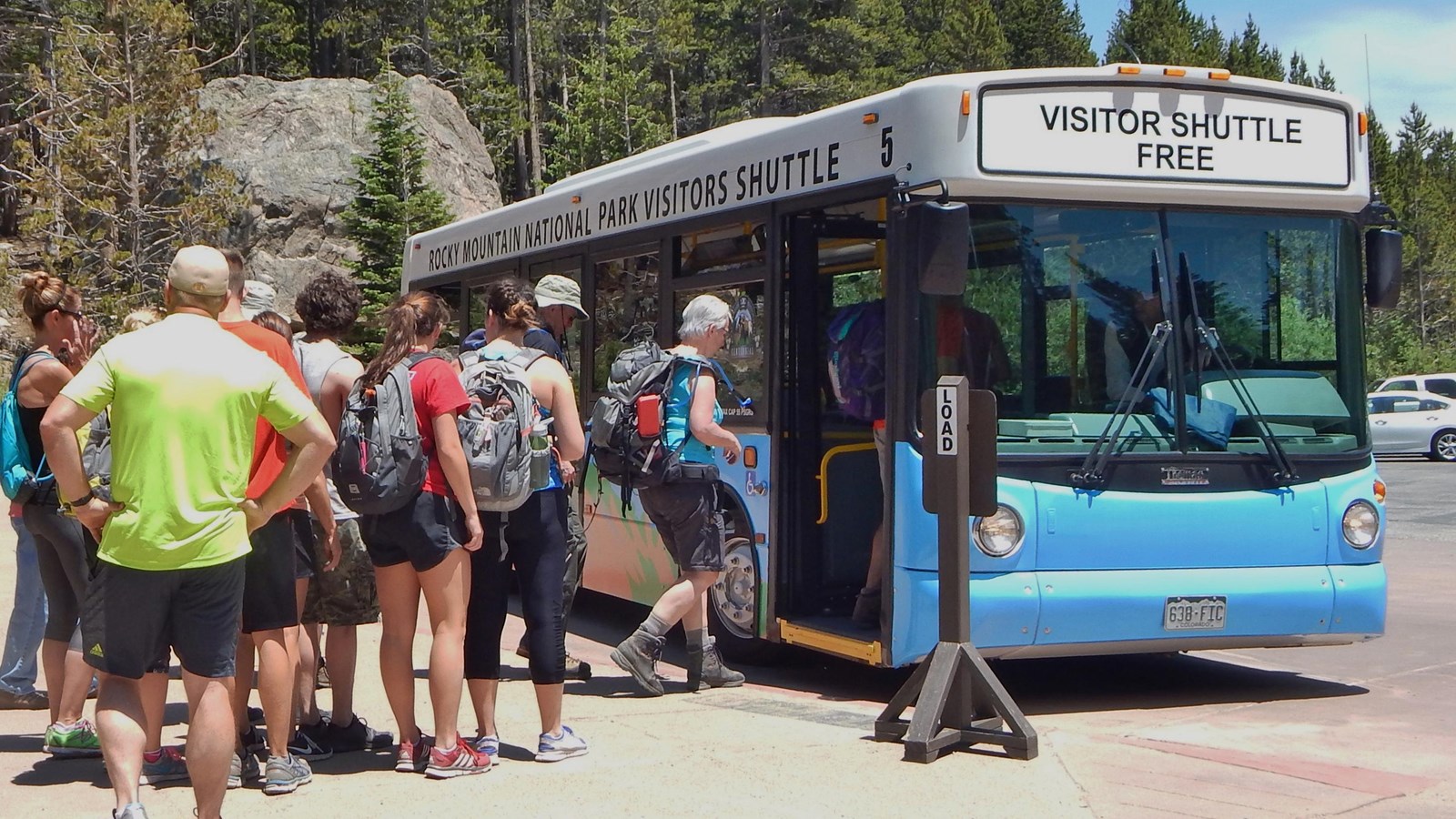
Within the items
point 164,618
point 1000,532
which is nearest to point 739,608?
point 1000,532

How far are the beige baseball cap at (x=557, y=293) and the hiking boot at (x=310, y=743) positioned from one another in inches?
89.7

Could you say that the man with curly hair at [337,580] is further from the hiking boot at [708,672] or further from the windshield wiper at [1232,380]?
the windshield wiper at [1232,380]

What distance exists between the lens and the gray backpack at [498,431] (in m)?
5.75

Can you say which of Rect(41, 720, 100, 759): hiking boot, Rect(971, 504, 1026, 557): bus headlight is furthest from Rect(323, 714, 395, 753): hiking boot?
Rect(971, 504, 1026, 557): bus headlight

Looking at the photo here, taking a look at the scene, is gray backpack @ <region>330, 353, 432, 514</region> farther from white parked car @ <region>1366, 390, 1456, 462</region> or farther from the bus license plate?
white parked car @ <region>1366, 390, 1456, 462</region>

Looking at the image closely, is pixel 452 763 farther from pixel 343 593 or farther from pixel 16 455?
pixel 16 455

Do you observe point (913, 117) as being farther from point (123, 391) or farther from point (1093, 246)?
point (123, 391)

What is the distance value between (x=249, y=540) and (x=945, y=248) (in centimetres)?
311

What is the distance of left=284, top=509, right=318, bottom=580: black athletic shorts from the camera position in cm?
576

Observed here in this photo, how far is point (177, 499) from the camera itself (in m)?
4.39

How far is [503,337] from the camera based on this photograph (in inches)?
245

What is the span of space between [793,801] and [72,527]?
3.01m

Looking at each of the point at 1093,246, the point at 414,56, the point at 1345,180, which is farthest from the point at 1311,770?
the point at 414,56

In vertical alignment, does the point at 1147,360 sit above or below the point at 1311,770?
above
